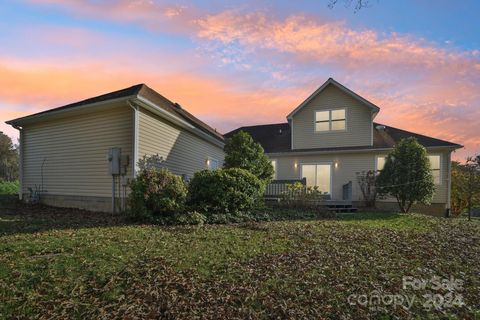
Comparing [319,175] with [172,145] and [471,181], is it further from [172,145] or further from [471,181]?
[172,145]

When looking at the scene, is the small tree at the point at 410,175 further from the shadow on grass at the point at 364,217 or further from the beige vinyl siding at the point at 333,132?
Answer: the beige vinyl siding at the point at 333,132

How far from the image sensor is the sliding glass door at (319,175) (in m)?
17.4

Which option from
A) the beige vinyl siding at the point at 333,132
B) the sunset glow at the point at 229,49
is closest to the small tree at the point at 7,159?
the sunset glow at the point at 229,49

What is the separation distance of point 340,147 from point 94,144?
511 inches

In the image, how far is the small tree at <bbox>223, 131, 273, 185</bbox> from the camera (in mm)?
13000

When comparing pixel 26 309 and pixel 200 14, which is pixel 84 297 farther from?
pixel 200 14

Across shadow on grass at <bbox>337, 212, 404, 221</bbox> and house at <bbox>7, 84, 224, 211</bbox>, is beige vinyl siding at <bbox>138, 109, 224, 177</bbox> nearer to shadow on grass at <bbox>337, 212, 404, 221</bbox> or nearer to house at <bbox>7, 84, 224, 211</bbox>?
house at <bbox>7, 84, 224, 211</bbox>

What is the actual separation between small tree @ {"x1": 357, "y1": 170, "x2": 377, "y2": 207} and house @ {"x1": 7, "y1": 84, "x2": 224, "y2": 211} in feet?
31.7

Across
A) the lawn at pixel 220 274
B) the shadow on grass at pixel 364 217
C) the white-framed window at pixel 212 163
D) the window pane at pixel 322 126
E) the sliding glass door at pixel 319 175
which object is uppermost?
the window pane at pixel 322 126

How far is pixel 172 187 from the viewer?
8.25m

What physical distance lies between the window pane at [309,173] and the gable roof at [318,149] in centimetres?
104

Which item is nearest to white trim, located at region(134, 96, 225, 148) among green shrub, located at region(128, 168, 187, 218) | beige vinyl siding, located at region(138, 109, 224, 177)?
beige vinyl siding, located at region(138, 109, 224, 177)

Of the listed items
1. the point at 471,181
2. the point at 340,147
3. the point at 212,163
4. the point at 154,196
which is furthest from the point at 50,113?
the point at 471,181

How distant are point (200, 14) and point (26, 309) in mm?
9848
